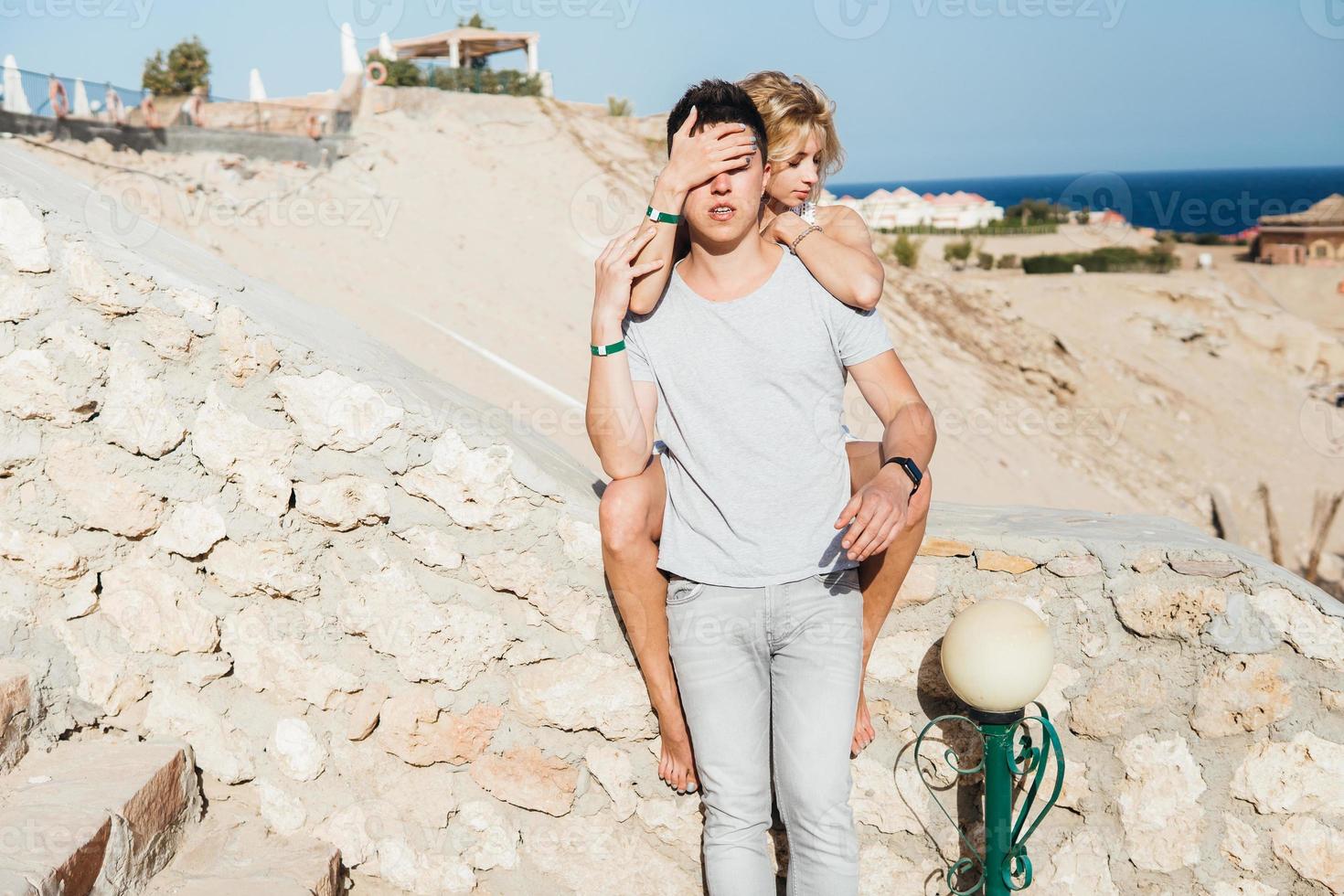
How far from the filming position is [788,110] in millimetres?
2260

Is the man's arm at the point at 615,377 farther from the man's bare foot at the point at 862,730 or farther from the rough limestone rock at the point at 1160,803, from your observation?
the rough limestone rock at the point at 1160,803

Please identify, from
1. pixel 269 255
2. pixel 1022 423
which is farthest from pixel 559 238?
pixel 1022 423

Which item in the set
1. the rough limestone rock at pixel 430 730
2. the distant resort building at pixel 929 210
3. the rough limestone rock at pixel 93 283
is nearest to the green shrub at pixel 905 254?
the distant resort building at pixel 929 210

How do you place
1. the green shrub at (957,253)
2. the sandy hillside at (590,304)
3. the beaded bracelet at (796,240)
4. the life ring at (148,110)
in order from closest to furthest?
the beaded bracelet at (796,240), the sandy hillside at (590,304), the life ring at (148,110), the green shrub at (957,253)

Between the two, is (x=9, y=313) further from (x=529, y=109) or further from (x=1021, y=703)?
(x=529, y=109)

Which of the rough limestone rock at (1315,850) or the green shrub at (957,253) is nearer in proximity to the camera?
the rough limestone rock at (1315,850)

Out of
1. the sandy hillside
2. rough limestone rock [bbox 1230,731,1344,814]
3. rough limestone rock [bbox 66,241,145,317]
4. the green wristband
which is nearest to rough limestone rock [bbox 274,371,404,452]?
rough limestone rock [bbox 66,241,145,317]

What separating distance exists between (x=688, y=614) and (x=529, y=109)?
16.2 metres

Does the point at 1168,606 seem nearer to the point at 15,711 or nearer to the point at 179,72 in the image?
the point at 15,711

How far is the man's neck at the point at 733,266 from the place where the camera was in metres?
2.15

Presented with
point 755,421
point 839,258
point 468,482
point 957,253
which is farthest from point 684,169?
point 957,253

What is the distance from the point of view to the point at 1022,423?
13633 millimetres

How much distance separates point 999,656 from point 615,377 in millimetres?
932

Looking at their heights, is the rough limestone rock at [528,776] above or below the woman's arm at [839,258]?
below
